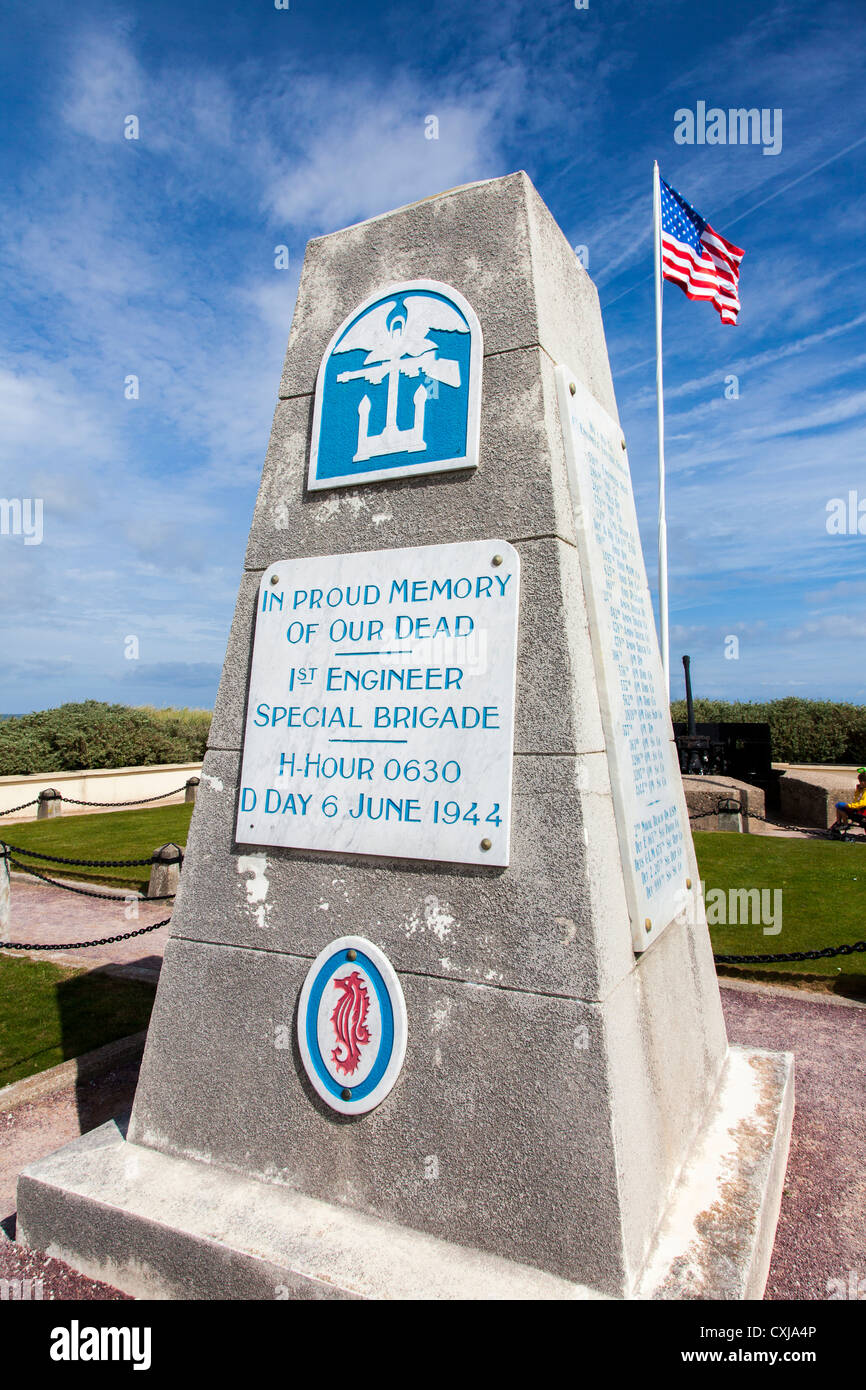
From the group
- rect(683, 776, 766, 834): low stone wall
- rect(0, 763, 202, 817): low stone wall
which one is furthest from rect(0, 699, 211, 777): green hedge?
rect(683, 776, 766, 834): low stone wall

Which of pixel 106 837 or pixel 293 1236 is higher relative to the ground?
pixel 293 1236

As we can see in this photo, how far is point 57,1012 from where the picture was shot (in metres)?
5.51

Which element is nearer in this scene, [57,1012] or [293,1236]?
[293,1236]

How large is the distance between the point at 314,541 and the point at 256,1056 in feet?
6.10

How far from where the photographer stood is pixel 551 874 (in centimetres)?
240

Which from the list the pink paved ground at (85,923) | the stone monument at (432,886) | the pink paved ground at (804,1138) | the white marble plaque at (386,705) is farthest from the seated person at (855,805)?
the white marble plaque at (386,705)

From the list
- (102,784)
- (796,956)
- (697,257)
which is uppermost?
(697,257)

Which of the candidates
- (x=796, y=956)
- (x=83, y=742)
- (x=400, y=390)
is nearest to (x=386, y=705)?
(x=400, y=390)

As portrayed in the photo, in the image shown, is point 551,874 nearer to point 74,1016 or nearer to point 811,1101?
point 811,1101

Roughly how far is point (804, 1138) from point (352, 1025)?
244cm

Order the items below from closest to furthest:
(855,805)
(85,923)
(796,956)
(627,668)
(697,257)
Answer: (627,668) → (796,956) → (85,923) → (855,805) → (697,257)

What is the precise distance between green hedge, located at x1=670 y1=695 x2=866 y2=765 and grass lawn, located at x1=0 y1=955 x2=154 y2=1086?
19149mm

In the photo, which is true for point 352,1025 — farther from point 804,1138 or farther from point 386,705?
point 804,1138
